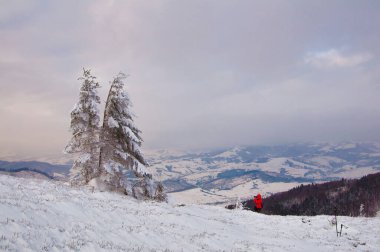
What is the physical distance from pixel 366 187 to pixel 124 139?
17332 cm

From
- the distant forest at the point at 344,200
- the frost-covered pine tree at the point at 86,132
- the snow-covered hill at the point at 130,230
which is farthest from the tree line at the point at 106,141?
the distant forest at the point at 344,200

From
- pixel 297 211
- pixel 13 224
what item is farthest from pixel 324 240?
pixel 297 211

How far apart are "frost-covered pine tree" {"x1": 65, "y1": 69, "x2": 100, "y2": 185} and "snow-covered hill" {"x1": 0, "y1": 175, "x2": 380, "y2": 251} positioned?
421cm

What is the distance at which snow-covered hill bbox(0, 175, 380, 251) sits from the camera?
1389 centimetres

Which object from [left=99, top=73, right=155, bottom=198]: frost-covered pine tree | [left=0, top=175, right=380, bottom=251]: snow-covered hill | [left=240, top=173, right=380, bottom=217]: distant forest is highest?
[left=99, top=73, right=155, bottom=198]: frost-covered pine tree

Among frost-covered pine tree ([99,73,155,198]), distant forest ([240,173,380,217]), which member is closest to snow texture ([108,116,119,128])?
frost-covered pine tree ([99,73,155,198])

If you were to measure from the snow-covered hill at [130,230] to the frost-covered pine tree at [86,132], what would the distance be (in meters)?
4.21

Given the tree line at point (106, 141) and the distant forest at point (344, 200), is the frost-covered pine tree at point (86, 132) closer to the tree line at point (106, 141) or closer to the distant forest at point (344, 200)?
the tree line at point (106, 141)

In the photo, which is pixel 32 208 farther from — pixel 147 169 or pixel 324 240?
pixel 324 240

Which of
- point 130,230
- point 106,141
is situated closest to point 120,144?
point 106,141

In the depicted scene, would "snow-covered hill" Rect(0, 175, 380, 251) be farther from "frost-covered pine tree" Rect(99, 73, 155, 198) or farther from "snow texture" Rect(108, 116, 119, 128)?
"snow texture" Rect(108, 116, 119, 128)

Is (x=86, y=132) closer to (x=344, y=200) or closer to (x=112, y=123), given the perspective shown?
(x=112, y=123)

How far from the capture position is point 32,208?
58.6 ft

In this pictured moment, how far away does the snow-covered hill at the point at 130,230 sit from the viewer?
13891mm
